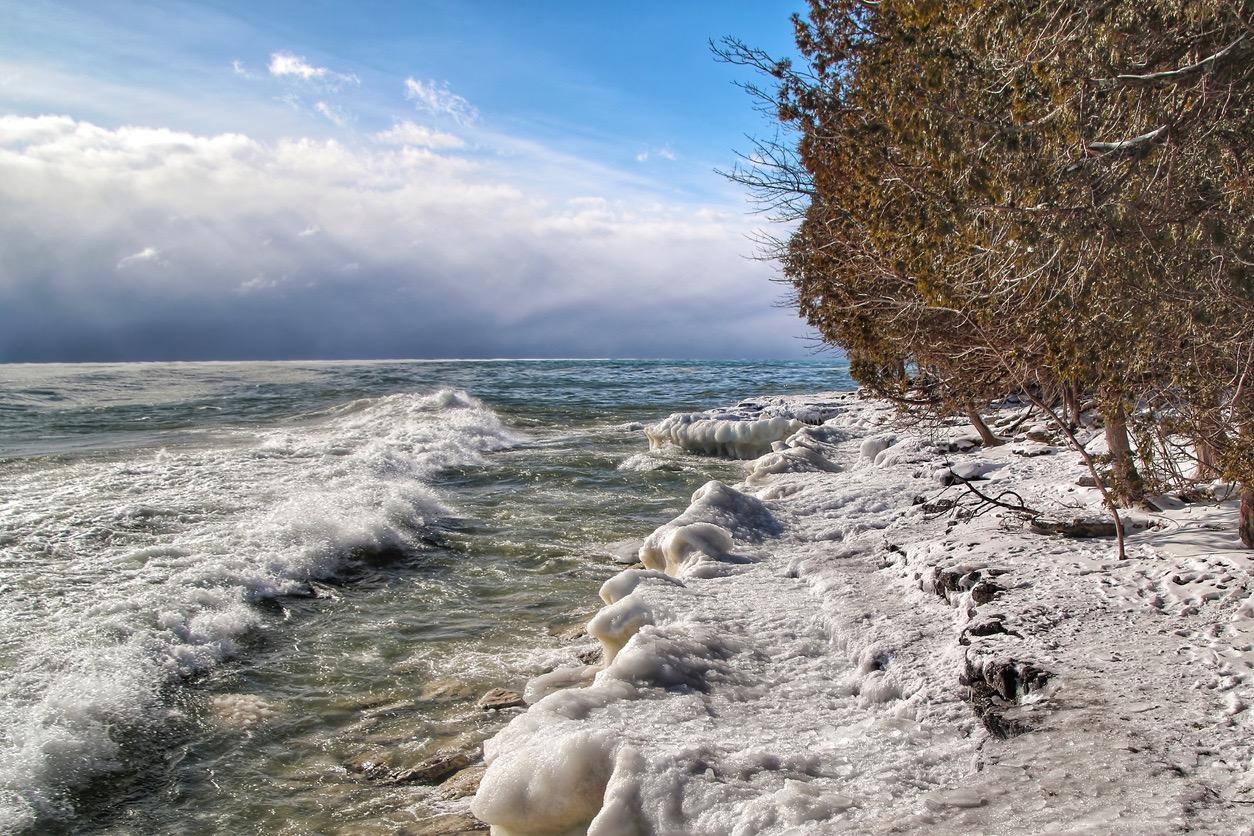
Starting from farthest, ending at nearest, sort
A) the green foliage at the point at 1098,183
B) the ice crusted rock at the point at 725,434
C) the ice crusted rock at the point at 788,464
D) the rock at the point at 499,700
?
1. the ice crusted rock at the point at 725,434
2. the ice crusted rock at the point at 788,464
3. the rock at the point at 499,700
4. the green foliage at the point at 1098,183

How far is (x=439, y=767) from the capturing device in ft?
12.9

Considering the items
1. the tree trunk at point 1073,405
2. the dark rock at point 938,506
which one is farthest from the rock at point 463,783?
the tree trunk at point 1073,405

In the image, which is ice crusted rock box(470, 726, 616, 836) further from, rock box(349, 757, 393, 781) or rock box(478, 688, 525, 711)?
rock box(478, 688, 525, 711)

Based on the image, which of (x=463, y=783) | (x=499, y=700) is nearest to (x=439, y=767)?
(x=463, y=783)

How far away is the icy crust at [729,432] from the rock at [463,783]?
1064cm

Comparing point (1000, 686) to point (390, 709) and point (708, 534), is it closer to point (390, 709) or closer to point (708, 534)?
point (708, 534)

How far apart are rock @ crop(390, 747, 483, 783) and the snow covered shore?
44cm

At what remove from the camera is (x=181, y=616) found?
5.71 metres

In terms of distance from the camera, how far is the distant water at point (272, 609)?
3.88 metres

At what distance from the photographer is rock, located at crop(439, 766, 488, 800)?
3662 millimetres

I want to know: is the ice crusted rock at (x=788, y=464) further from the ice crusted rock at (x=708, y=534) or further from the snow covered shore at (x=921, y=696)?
the snow covered shore at (x=921, y=696)

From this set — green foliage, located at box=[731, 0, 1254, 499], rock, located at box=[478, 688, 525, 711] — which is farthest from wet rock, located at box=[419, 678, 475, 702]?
green foliage, located at box=[731, 0, 1254, 499]

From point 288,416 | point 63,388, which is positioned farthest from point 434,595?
point 63,388

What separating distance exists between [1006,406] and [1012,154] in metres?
10.7
